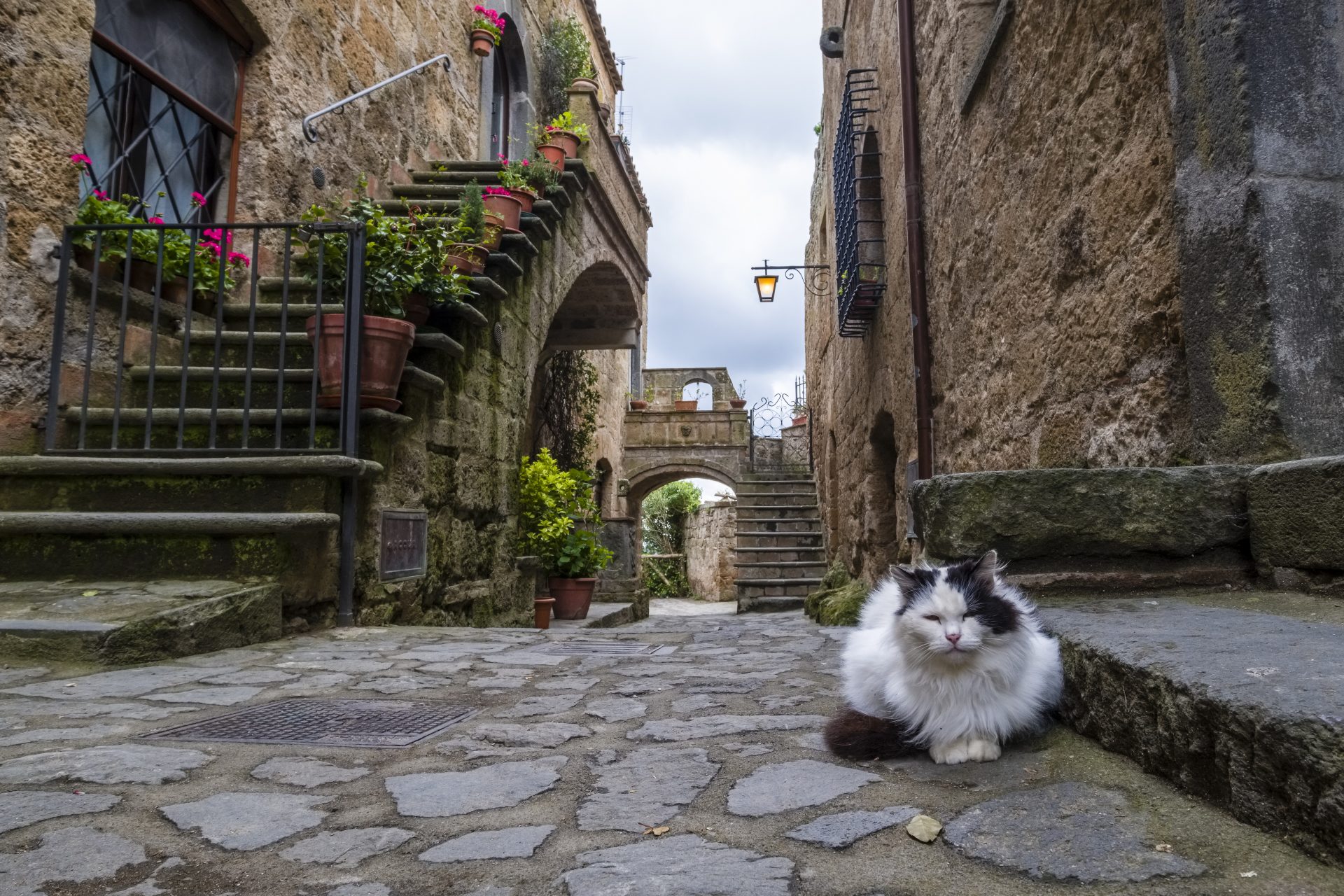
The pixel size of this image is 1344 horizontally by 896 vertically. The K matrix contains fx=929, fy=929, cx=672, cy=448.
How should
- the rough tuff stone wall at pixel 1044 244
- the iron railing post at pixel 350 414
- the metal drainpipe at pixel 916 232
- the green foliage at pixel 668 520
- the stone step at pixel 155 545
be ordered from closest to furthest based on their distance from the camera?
1. the rough tuff stone wall at pixel 1044 244
2. the stone step at pixel 155 545
3. the iron railing post at pixel 350 414
4. the metal drainpipe at pixel 916 232
5. the green foliage at pixel 668 520

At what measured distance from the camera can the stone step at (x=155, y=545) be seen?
3672 mm

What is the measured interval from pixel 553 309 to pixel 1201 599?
18.9 feet

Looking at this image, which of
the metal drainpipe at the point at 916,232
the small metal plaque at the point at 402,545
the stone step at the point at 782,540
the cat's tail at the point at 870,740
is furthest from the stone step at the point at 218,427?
the stone step at the point at 782,540

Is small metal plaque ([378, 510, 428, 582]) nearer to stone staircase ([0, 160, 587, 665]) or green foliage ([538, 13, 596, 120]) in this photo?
stone staircase ([0, 160, 587, 665])

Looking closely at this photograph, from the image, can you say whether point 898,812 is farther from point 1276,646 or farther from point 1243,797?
point 1276,646

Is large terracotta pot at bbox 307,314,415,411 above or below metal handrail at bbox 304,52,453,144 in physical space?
below

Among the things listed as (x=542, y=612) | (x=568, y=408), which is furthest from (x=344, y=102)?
(x=568, y=408)

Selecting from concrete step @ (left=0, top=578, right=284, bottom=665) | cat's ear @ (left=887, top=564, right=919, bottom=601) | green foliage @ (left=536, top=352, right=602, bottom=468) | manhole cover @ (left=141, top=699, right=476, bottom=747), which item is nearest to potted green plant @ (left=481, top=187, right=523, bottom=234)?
concrete step @ (left=0, top=578, right=284, bottom=665)

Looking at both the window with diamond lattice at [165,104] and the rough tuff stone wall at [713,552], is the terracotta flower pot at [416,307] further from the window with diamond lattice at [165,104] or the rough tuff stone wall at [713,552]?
the rough tuff stone wall at [713,552]

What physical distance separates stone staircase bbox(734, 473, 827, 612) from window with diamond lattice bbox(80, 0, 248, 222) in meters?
7.97

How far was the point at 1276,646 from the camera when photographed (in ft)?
4.84

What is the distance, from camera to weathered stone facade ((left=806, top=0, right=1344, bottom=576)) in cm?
219

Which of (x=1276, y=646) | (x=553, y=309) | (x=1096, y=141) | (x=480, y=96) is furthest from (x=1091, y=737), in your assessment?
(x=480, y=96)

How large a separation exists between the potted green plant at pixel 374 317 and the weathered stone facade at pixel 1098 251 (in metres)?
2.77
